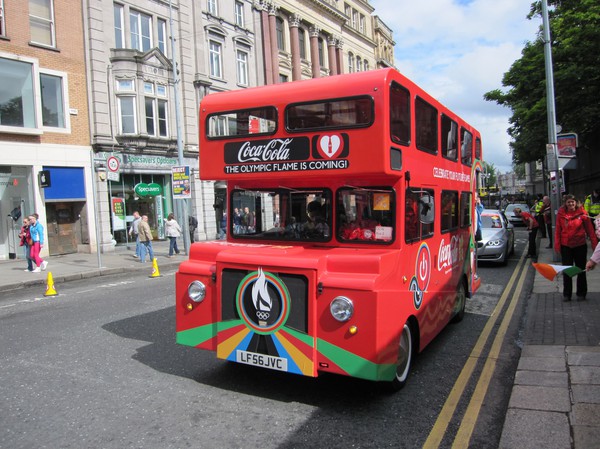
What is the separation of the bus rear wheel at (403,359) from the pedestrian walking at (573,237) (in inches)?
184

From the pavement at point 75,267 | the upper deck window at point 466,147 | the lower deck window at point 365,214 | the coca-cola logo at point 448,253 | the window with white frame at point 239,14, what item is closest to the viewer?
the lower deck window at point 365,214

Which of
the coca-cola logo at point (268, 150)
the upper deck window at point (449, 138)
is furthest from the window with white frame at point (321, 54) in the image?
the coca-cola logo at point (268, 150)

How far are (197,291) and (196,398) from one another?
1.02 m

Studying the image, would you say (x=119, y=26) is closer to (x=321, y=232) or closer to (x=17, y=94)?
(x=17, y=94)

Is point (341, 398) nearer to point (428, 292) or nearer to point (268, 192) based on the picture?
point (428, 292)

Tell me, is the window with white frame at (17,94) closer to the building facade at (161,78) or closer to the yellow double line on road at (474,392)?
the building facade at (161,78)

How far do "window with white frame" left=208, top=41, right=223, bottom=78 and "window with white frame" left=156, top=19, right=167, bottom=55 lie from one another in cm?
327

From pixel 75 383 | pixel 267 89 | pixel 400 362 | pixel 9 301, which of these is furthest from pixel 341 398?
pixel 9 301

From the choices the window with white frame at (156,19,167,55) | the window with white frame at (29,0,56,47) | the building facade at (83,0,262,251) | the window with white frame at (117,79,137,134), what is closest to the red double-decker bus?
the building facade at (83,0,262,251)

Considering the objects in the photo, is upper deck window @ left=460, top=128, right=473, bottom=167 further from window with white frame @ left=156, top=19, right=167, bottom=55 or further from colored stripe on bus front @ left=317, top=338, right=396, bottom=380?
window with white frame @ left=156, top=19, right=167, bottom=55

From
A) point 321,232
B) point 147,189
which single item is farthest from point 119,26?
point 321,232

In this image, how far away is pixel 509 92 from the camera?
26.5 metres

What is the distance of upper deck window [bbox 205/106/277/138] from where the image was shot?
196 inches

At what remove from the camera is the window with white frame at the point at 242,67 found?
2923 centimetres
